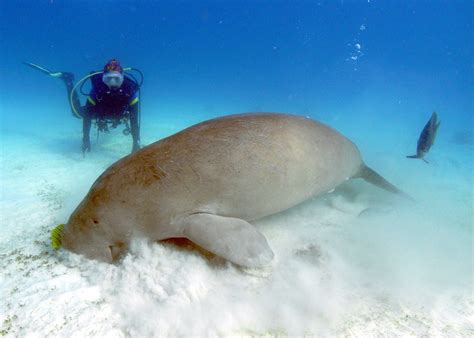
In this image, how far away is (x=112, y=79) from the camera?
8078 millimetres

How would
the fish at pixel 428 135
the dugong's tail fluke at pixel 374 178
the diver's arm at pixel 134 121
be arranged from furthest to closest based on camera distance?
1. the diver's arm at pixel 134 121
2. the dugong's tail fluke at pixel 374 178
3. the fish at pixel 428 135

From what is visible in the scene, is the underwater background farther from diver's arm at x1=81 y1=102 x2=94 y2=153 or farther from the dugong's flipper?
diver's arm at x1=81 y1=102 x2=94 y2=153

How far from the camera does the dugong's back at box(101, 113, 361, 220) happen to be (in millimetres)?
3131

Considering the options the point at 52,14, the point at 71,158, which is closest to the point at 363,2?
the point at 52,14

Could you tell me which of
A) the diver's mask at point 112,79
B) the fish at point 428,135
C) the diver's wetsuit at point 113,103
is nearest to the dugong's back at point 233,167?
the fish at point 428,135

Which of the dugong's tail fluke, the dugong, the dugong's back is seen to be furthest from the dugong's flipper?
the dugong's tail fluke

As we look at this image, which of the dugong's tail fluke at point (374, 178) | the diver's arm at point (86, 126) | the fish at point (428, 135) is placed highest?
the fish at point (428, 135)

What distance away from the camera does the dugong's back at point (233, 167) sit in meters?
3.13

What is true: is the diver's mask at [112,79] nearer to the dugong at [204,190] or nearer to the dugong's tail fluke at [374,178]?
the dugong at [204,190]

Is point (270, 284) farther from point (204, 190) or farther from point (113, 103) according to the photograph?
point (113, 103)

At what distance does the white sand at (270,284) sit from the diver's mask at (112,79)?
4.51 m

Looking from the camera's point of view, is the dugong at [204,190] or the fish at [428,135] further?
the fish at [428,135]

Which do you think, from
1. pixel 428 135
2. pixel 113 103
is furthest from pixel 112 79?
pixel 428 135

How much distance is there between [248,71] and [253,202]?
108 meters
